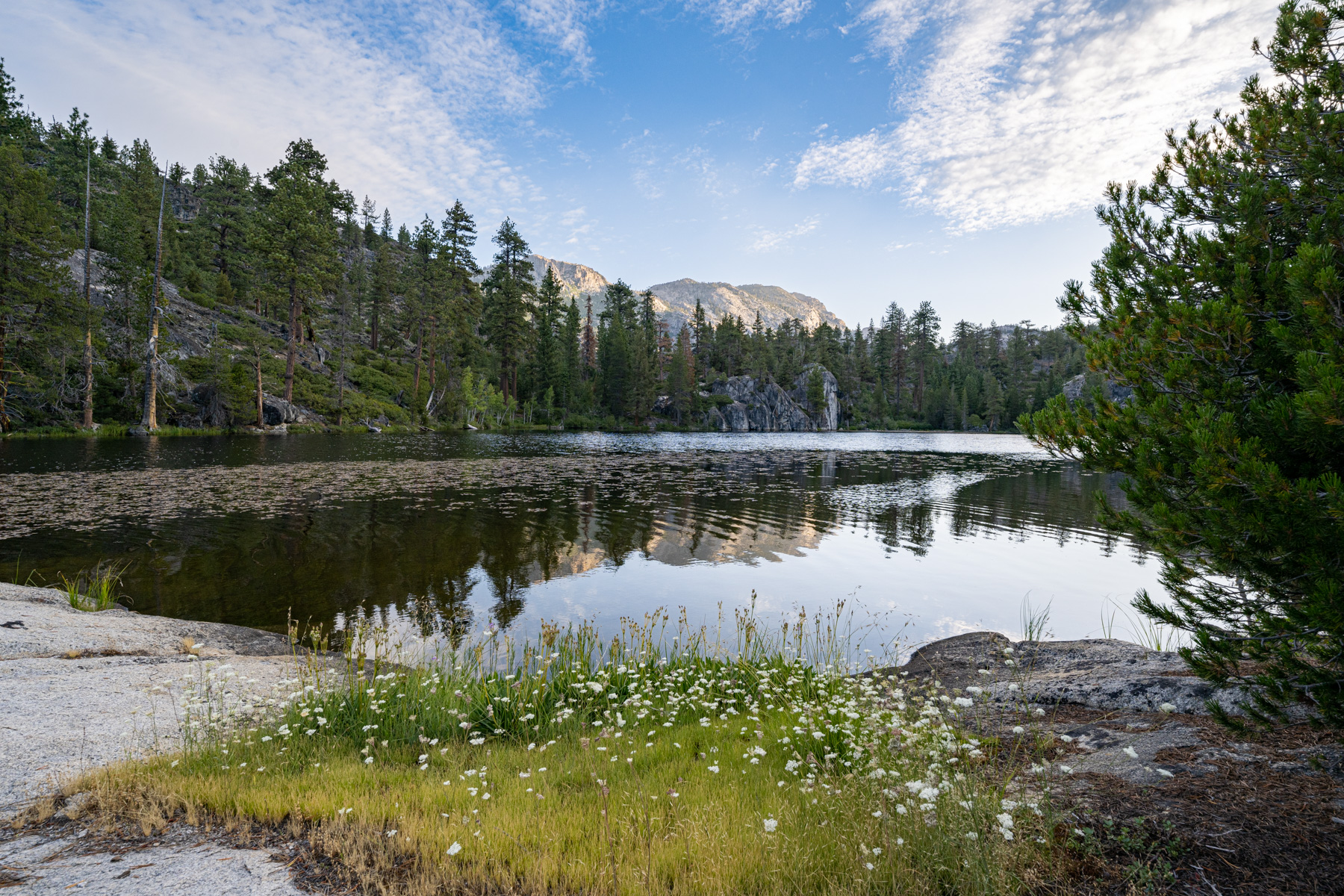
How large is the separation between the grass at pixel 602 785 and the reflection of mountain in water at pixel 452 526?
5.00 metres

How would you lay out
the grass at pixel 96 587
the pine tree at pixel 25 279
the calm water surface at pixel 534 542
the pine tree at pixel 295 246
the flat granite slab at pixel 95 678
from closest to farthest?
the flat granite slab at pixel 95 678, the grass at pixel 96 587, the calm water surface at pixel 534 542, the pine tree at pixel 25 279, the pine tree at pixel 295 246

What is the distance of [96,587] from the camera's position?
1134cm

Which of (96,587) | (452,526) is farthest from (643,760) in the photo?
(452,526)

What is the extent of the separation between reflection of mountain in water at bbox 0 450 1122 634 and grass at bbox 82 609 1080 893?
197 inches

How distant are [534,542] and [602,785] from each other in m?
14.1

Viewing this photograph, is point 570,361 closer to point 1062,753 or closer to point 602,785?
point 1062,753

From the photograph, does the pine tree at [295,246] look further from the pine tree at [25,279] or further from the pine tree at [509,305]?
the pine tree at [509,305]

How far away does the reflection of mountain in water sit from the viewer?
485 inches

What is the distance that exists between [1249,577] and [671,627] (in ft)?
28.2

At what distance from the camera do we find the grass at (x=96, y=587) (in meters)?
10.5

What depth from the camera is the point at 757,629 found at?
1084 cm

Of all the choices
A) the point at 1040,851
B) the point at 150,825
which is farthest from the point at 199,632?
the point at 1040,851

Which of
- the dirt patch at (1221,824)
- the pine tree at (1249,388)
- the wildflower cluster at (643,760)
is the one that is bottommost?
the wildflower cluster at (643,760)

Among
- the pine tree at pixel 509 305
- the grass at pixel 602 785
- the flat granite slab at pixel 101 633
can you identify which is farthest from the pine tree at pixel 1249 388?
the pine tree at pixel 509 305
